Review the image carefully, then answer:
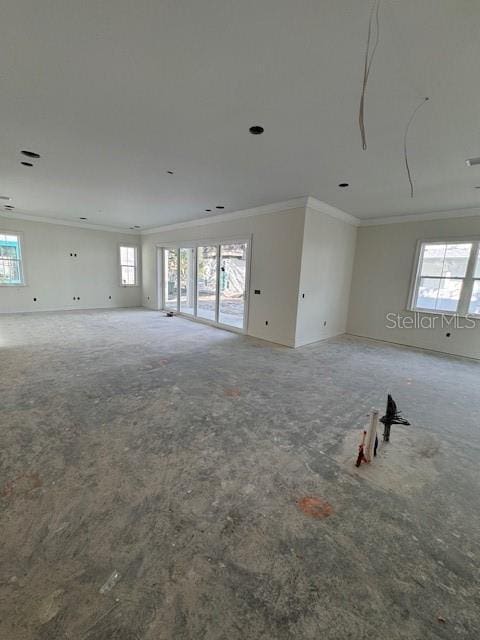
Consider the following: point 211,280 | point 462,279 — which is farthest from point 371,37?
point 211,280

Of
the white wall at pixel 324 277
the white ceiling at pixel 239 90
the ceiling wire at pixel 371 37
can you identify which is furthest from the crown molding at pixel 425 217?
the ceiling wire at pixel 371 37

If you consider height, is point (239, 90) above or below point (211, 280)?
above

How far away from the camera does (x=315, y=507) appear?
168 cm

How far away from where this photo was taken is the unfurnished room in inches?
48.3

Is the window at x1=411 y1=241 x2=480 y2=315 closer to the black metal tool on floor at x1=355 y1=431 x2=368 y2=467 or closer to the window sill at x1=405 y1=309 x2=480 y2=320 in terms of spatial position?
the window sill at x1=405 y1=309 x2=480 y2=320

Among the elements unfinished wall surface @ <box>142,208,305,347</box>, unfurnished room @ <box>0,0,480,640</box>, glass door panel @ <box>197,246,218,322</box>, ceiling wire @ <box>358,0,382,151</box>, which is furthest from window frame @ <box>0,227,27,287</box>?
ceiling wire @ <box>358,0,382,151</box>

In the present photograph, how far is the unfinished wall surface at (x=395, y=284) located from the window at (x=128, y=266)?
7335 mm

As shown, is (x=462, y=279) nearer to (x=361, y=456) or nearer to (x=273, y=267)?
(x=273, y=267)

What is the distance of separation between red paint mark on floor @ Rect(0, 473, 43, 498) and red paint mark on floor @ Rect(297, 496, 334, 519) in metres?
1.73

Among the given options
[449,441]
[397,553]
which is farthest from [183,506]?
[449,441]

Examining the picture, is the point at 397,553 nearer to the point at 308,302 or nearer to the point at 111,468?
the point at 111,468

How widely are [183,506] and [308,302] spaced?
438 centimetres

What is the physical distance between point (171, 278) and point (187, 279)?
683mm

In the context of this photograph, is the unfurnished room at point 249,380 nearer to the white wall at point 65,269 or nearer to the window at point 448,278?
the window at point 448,278
